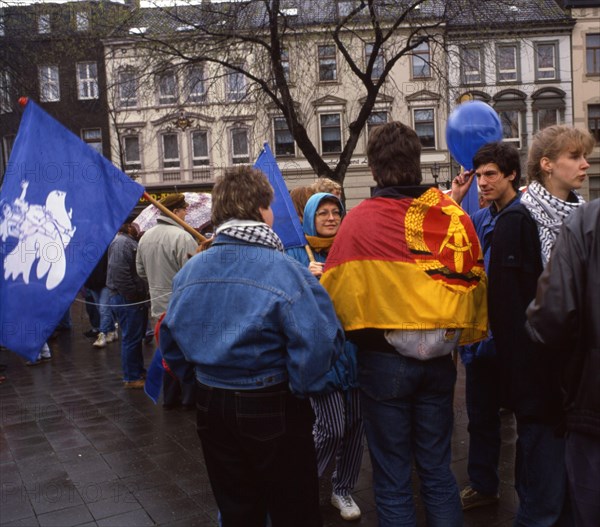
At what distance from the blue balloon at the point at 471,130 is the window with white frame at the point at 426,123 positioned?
85.6 ft

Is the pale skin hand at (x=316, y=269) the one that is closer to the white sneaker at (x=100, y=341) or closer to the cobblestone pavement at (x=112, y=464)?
the cobblestone pavement at (x=112, y=464)

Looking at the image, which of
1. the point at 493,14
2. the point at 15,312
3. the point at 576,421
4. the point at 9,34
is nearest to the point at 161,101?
the point at 9,34

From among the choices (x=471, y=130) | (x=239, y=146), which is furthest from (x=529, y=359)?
(x=239, y=146)

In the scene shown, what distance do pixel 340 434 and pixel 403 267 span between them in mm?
1205

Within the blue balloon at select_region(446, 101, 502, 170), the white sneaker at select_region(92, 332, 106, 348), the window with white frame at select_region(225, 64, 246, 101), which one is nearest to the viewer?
the blue balloon at select_region(446, 101, 502, 170)

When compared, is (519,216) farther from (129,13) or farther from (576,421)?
(129,13)

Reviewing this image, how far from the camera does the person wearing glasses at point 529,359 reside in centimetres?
271

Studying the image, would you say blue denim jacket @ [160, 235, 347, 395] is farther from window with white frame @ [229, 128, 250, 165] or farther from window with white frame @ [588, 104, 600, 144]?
window with white frame @ [588, 104, 600, 144]

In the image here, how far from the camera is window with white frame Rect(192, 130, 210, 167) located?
31362 mm

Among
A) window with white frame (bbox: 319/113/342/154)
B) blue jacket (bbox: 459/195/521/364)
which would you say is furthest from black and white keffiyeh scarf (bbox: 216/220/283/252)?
window with white frame (bbox: 319/113/342/154)

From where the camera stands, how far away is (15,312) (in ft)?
10.9

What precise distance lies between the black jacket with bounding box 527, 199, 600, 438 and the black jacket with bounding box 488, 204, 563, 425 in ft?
2.46

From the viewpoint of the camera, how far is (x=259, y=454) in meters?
2.41

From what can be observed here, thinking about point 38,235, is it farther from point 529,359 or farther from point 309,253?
point 529,359
